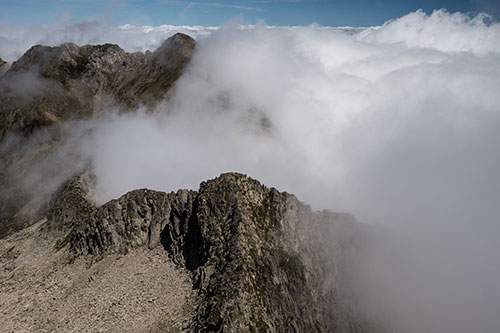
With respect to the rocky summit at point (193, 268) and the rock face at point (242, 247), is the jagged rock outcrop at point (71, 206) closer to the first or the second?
the rocky summit at point (193, 268)

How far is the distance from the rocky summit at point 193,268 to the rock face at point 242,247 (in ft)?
0.87

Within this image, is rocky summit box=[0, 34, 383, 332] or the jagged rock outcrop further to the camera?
the jagged rock outcrop

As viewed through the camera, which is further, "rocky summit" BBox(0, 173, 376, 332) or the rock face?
"rocky summit" BBox(0, 173, 376, 332)

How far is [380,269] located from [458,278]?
83624 millimetres

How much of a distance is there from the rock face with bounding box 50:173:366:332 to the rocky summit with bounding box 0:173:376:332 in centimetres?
27

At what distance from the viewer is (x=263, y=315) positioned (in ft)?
233

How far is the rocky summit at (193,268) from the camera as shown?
73.4m

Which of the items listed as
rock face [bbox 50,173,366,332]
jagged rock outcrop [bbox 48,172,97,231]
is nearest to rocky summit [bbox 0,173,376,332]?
rock face [bbox 50,173,366,332]

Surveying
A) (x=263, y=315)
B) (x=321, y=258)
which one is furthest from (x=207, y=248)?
(x=321, y=258)

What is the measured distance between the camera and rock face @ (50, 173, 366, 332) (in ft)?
237

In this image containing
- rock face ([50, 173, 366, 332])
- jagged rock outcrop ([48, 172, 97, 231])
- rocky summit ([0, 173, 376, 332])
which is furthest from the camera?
jagged rock outcrop ([48, 172, 97, 231])

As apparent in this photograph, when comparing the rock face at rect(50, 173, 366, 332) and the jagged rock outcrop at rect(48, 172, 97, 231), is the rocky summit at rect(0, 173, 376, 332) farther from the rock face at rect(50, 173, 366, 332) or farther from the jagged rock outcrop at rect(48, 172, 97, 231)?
the jagged rock outcrop at rect(48, 172, 97, 231)

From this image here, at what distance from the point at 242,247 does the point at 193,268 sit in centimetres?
1311

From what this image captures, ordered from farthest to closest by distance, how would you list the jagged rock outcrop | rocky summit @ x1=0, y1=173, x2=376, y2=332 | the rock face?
the jagged rock outcrop, rocky summit @ x1=0, y1=173, x2=376, y2=332, the rock face
